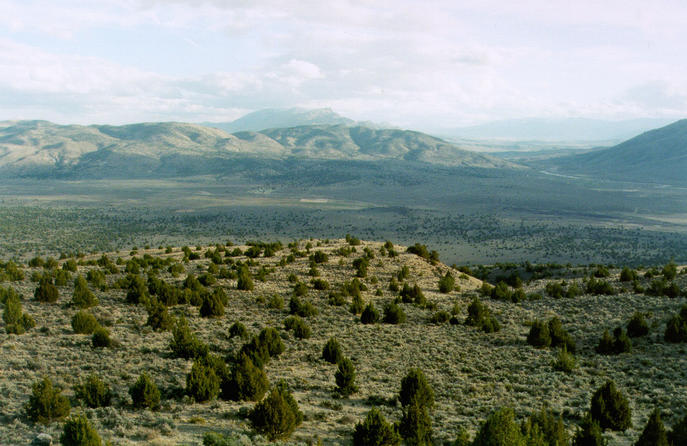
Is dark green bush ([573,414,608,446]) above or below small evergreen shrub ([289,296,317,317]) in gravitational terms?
above

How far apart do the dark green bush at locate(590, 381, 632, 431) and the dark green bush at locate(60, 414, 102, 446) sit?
10.3 metres

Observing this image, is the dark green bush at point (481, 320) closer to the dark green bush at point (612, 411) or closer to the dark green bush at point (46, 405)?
the dark green bush at point (612, 411)

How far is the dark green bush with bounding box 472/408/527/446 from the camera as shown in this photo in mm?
7509

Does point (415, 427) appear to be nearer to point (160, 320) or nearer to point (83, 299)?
point (160, 320)

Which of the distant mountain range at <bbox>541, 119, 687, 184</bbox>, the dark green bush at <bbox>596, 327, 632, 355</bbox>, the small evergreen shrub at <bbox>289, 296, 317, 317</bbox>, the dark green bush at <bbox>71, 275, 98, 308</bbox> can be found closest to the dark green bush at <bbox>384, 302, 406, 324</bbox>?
the small evergreen shrub at <bbox>289, 296, 317, 317</bbox>

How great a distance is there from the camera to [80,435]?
7047 millimetres

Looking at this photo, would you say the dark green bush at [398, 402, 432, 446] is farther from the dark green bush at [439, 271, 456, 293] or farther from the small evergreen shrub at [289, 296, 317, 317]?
the dark green bush at [439, 271, 456, 293]

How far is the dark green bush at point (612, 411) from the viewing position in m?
9.69

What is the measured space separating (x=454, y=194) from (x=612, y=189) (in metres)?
50.7

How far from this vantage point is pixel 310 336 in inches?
661

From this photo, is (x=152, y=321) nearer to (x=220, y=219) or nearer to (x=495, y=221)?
(x=220, y=219)

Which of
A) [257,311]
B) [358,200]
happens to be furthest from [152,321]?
[358,200]

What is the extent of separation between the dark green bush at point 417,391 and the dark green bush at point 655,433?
443 centimetres

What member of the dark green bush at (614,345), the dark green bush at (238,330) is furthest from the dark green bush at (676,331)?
the dark green bush at (238,330)
